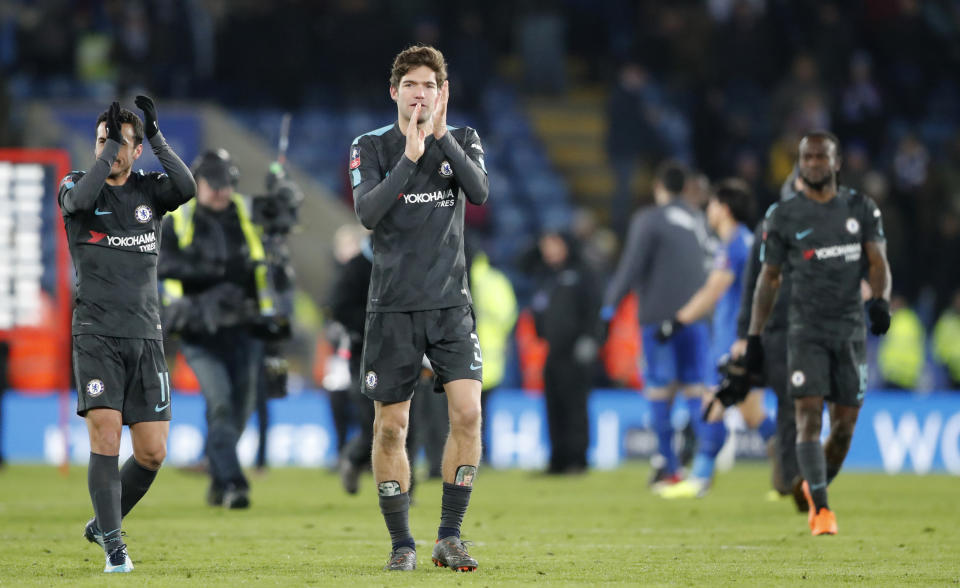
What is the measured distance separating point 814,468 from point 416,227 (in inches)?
124

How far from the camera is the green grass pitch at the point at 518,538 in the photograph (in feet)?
24.0

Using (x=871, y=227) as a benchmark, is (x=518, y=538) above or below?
below

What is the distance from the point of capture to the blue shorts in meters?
13.4

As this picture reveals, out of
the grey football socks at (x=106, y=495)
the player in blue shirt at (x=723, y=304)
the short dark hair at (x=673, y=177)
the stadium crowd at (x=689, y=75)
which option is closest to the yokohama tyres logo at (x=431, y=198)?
the grey football socks at (x=106, y=495)

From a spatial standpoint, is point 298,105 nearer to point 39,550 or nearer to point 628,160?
point 628,160

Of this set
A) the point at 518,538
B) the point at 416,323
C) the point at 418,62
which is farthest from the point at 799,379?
the point at 418,62

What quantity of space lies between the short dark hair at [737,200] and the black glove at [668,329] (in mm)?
953

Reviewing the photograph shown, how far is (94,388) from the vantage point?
7.48 metres

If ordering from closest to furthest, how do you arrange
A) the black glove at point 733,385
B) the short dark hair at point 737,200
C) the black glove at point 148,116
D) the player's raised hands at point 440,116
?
the player's raised hands at point 440,116
the black glove at point 148,116
the black glove at point 733,385
the short dark hair at point 737,200

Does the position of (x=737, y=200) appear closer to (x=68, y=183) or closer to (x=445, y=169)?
(x=445, y=169)

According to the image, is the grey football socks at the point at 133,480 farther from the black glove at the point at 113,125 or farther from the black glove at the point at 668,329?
the black glove at the point at 668,329

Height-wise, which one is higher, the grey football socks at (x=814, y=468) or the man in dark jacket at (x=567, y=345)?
the man in dark jacket at (x=567, y=345)

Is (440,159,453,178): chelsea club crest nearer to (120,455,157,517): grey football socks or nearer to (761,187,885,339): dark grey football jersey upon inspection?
(120,455,157,517): grey football socks

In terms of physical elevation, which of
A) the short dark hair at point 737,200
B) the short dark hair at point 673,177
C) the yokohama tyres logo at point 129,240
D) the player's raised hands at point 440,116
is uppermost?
the short dark hair at point 673,177
